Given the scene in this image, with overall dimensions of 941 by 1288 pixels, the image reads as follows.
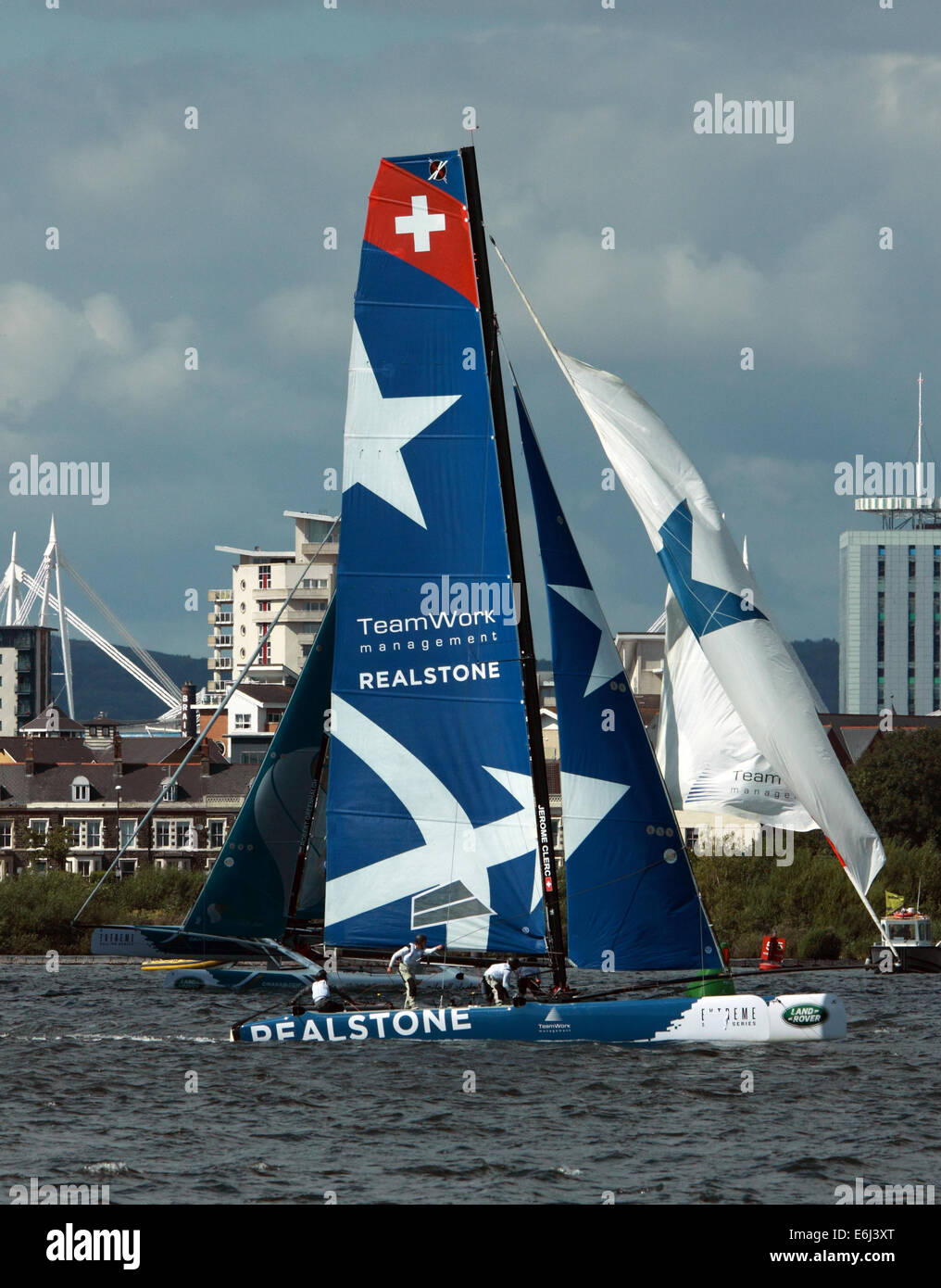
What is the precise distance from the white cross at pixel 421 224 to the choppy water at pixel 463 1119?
14945mm

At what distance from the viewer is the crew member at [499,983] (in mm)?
34125

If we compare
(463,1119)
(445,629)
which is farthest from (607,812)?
(463,1119)

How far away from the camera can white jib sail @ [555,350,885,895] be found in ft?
109

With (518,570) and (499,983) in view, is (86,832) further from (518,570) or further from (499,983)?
(518,570)

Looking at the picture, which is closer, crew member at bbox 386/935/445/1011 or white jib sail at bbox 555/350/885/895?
A: white jib sail at bbox 555/350/885/895

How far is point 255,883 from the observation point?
176 ft

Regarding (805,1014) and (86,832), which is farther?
(86,832)

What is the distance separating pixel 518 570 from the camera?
113ft

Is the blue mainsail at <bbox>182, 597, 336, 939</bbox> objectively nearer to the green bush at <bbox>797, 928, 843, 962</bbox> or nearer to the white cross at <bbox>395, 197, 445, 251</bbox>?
the white cross at <bbox>395, 197, 445, 251</bbox>

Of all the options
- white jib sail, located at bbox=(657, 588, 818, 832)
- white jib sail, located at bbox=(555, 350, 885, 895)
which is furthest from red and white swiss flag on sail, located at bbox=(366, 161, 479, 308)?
white jib sail, located at bbox=(657, 588, 818, 832)

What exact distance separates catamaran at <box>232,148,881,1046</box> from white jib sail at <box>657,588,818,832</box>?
0.60m

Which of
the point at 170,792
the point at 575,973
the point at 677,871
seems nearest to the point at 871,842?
the point at 677,871

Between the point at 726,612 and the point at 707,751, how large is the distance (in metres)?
2.58

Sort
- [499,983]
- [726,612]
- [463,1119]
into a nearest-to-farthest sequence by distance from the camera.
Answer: [463,1119] → [726,612] → [499,983]
